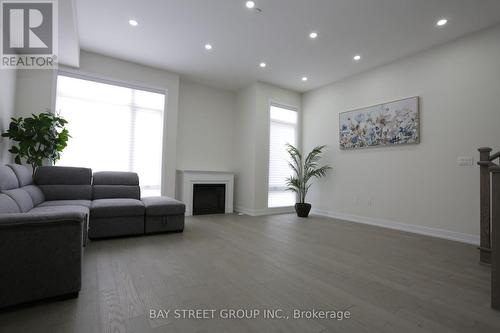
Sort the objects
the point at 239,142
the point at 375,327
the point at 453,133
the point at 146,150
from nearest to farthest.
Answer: the point at 375,327, the point at 453,133, the point at 146,150, the point at 239,142

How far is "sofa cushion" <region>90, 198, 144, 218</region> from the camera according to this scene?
10.1ft

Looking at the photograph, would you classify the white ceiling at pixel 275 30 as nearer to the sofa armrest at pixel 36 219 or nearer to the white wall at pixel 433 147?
the white wall at pixel 433 147

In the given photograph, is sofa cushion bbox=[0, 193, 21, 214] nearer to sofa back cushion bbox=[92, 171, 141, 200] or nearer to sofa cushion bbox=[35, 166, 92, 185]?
sofa cushion bbox=[35, 166, 92, 185]

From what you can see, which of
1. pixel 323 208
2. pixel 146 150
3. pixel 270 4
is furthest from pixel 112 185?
pixel 323 208

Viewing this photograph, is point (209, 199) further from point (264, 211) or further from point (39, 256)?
point (39, 256)

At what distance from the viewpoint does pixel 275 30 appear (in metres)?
3.54

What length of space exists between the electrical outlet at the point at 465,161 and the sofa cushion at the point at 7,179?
585cm

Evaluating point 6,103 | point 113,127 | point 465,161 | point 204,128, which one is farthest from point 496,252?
point 6,103

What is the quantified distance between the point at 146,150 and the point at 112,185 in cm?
120

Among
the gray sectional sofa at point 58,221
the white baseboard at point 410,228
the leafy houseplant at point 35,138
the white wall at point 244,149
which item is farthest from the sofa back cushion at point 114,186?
the white baseboard at point 410,228

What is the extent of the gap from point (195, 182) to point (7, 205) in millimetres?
3269

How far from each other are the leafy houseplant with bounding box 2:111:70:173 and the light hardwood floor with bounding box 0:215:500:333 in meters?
1.86

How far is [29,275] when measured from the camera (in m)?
1.53

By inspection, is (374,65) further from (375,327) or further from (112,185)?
(112,185)
